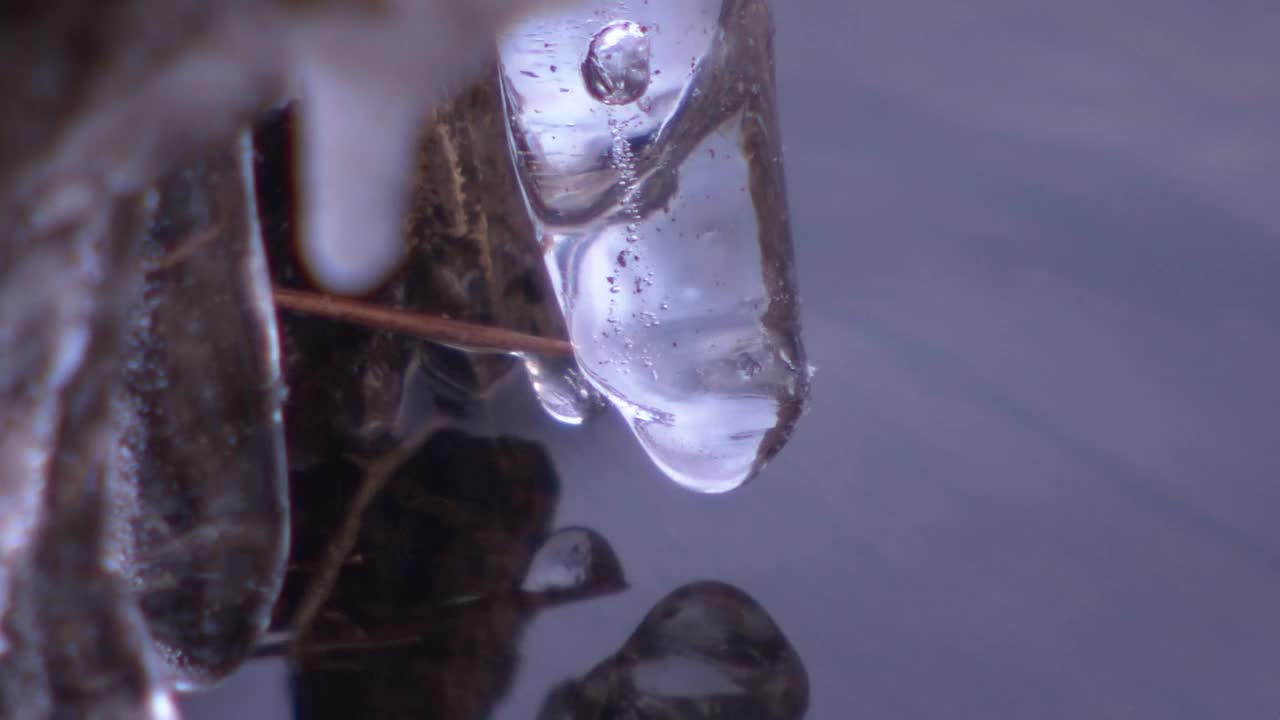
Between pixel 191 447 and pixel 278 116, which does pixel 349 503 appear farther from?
pixel 278 116

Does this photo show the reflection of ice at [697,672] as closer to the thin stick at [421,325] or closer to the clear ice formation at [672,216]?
the clear ice formation at [672,216]

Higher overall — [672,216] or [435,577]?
[672,216]

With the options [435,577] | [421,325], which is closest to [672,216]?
[421,325]

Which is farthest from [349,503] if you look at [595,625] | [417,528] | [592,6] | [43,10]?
[43,10]

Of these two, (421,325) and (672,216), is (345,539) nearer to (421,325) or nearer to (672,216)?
(421,325)

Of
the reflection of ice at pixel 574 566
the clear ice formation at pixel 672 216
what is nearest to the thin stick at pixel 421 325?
the clear ice formation at pixel 672 216

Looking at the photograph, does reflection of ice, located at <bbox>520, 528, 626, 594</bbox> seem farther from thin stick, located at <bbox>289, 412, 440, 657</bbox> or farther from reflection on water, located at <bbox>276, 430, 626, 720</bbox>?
thin stick, located at <bbox>289, 412, 440, 657</bbox>
